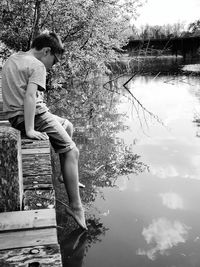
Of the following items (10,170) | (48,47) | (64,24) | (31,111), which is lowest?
(10,170)

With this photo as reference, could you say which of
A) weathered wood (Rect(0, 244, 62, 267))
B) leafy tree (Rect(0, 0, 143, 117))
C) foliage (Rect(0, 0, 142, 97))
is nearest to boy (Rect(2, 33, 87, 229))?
weathered wood (Rect(0, 244, 62, 267))

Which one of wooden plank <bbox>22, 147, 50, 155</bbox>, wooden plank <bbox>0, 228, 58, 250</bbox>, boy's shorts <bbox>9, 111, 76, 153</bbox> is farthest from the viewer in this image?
wooden plank <bbox>22, 147, 50, 155</bbox>

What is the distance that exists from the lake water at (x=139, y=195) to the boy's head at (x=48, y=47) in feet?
5.78

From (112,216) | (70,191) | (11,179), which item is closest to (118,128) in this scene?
(112,216)

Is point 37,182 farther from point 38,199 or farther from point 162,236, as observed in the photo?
point 162,236

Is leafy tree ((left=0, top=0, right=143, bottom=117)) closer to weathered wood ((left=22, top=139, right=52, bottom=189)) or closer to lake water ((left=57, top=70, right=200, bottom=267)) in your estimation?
lake water ((left=57, top=70, right=200, bottom=267))

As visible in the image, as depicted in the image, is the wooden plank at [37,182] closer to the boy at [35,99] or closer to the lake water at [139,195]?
the boy at [35,99]

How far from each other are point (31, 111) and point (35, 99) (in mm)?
115

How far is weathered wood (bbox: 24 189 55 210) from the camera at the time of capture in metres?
3.04

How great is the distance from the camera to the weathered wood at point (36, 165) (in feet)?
11.6

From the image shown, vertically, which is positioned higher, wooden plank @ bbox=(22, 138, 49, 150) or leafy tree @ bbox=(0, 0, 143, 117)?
leafy tree @ bbox=(0, 0, 143, 117)

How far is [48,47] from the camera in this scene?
354 cm

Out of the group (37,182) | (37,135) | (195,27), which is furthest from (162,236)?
(195,27)

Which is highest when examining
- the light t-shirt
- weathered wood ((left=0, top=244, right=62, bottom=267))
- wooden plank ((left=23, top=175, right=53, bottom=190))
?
the light t-shirt
